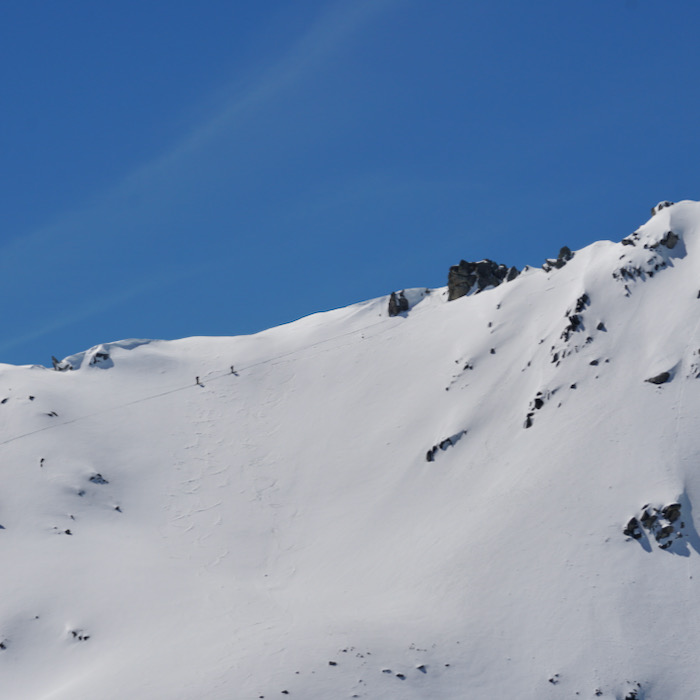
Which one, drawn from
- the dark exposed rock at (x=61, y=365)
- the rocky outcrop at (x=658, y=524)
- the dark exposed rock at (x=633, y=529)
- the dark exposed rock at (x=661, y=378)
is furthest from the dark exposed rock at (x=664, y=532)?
the dark exposed rock at (x=61, y=365)

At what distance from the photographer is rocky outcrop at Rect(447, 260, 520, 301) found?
87.2 m

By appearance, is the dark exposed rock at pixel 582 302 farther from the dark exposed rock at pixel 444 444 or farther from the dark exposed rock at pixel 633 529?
the dark exposed rock at pixel 633 529

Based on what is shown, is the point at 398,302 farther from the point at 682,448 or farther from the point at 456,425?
the point at 682,448

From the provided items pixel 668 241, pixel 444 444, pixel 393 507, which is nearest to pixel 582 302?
pixel 668 241

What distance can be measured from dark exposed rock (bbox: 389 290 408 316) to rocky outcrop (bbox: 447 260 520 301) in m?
3.93

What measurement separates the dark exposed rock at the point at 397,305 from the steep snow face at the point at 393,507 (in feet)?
8.88

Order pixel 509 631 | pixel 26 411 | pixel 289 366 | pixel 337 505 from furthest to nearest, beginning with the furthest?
pixel 289 366 < pixel 26 411 < pixel 337 505 < pixel 509 631

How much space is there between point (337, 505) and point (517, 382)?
14713 mm

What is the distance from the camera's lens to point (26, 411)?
7619cm

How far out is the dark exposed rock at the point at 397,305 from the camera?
8820 centimetres

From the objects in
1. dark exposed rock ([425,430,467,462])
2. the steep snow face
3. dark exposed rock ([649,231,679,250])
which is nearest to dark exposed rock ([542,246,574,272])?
A: the steep snow face

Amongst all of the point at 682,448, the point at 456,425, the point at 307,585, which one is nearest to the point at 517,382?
the point at 456,425

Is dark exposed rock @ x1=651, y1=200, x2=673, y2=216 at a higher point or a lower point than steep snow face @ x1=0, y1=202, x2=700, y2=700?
higher

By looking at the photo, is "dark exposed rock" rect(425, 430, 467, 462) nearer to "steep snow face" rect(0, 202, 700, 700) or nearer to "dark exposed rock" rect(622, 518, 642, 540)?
"steep snow face" rect(0, 202, 700, 700)
